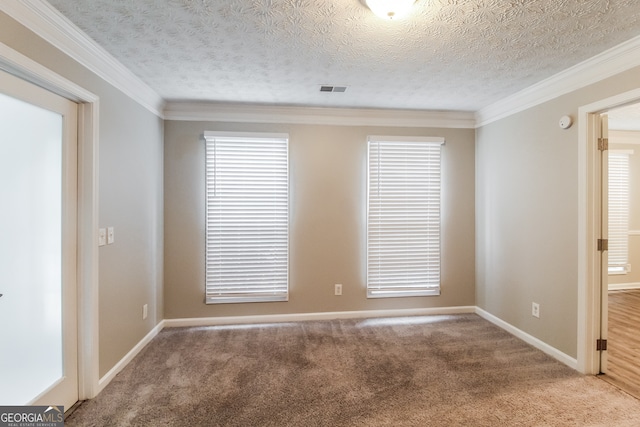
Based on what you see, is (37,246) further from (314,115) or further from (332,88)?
(314,115)

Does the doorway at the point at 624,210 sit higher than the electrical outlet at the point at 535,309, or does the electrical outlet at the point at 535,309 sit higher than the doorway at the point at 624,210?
the doorway at the point at 624,210

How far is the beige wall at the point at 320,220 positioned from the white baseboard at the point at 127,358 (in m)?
0.27

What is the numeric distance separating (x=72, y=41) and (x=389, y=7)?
1.95 m

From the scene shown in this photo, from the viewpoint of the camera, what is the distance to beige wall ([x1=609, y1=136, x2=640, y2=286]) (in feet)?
15.8

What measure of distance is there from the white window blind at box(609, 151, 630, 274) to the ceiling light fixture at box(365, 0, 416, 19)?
5.23 metres

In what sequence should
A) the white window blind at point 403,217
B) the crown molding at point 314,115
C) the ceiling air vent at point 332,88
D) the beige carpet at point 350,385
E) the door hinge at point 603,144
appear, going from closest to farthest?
1. the beige carpet at point 350,385
2. the door hinge at point 603,144
3. the ceiling air vent at point 332,88
4. the crown molding at point 314,115
5. the white window blind at point 403,217

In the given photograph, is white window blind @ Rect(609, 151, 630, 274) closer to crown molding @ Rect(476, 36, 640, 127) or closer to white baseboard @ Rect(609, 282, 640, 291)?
white baseboard @ Rect(609, 282, 640, 291)

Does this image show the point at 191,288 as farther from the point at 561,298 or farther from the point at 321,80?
the point at 561,298

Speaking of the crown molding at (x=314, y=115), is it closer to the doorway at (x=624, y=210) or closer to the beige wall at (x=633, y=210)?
the doorway at (x=624, y=210)

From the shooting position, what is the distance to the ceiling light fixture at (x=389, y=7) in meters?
1.56

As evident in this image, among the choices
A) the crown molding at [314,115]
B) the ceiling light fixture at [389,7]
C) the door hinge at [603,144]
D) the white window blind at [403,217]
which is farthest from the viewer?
the white window blind at [403,217]

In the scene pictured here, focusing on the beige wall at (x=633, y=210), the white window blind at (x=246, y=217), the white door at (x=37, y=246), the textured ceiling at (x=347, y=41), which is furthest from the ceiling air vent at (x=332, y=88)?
the beige wall at (x=633, y=210)

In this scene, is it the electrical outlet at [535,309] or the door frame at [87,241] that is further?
the electrical outlet at [535,309]

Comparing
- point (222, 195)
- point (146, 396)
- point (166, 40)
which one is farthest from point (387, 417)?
point (166, 40)
